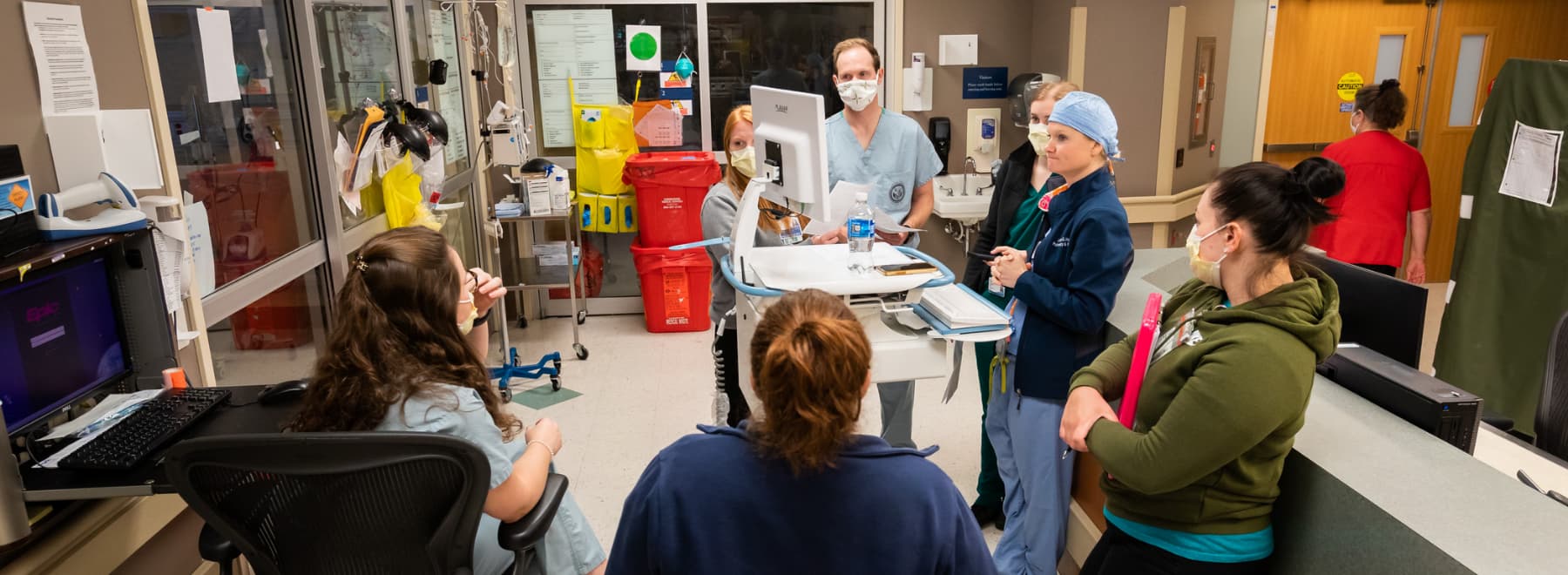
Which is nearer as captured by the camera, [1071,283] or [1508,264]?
[1071,283]

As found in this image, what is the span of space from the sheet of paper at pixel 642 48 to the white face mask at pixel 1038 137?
316 cm

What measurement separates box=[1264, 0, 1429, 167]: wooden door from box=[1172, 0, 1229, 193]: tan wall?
0.54 m

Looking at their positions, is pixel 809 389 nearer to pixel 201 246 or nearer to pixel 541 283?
pixel 201 246

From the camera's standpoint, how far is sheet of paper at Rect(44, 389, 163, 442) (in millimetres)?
1771

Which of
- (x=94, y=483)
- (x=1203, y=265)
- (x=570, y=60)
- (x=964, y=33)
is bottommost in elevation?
(x=94, y=483)

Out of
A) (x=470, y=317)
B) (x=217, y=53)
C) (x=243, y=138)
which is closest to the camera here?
(x=470, y=317)

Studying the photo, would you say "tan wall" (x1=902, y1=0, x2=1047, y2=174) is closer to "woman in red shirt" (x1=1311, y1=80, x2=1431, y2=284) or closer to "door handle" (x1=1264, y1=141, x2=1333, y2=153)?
"door handle" (x1=1264, y1=141, x2=1333, y2=153)

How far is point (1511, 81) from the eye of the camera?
372cm

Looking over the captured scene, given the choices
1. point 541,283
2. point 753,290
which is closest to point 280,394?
point 753,290

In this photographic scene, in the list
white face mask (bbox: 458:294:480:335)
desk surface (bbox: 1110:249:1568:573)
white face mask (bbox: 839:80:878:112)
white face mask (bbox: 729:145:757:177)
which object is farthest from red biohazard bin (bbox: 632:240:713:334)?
desk surface (bbox: 1110:249:1568:573)

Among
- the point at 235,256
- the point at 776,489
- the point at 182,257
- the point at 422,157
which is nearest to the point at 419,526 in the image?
the point at 776,489

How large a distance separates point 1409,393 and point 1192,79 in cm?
350

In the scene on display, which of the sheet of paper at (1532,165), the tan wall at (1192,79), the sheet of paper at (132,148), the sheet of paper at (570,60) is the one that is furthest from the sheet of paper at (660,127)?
the sheet of paper at (1532,165)

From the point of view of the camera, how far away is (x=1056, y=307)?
236 centimetres
